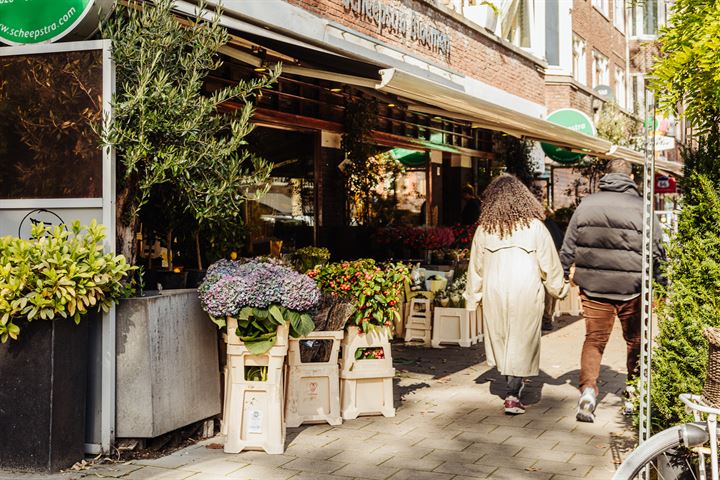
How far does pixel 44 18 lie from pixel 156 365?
231 centimetres

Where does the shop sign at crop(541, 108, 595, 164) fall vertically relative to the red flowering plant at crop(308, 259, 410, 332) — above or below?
above

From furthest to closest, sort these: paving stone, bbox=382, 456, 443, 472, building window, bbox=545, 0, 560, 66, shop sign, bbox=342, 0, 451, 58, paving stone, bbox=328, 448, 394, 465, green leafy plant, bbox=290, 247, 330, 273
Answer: building window, bbox=545, 0, 560, 66 → shop sign, bbox=342, 0, 451, 58 → green leafy plant, bbox=290, 247, 330, 273 → paving stone, bbox=328, 448, 394, 465 → paving stone, bbox=382, 456, 443, 472

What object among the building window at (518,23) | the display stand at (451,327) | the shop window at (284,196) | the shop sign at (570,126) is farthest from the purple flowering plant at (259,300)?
the building window at (518,23)

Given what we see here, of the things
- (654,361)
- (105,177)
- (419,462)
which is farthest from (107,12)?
(654,361)

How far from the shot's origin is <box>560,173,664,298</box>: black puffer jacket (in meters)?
6.44

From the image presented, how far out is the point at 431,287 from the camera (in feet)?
33.5

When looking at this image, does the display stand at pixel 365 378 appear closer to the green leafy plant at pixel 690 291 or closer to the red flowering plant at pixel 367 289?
the red flowering plant at pixel 367 289

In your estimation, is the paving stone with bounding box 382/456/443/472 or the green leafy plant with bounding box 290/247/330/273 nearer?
the paving stone with bounding box 382/456/443/472

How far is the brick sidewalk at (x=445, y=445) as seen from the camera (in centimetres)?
511

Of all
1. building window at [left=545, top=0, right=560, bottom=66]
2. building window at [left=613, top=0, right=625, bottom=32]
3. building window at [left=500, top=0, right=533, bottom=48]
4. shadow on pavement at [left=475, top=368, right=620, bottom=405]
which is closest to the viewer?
shadow on pavement at [left=475, top=368, right=620, bottom=405]

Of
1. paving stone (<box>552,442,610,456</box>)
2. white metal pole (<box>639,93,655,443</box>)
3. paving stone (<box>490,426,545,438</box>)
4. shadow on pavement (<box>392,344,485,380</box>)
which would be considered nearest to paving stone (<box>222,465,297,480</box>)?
paving stone (<box>490,426,545,438</box>)

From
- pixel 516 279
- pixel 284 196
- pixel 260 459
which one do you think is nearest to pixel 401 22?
pixel 284 196

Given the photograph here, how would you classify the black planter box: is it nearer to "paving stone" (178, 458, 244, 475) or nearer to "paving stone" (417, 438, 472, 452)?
"paving stone" (178, 458, 244, 475)

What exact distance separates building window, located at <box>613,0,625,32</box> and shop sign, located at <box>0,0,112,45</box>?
2794cm
